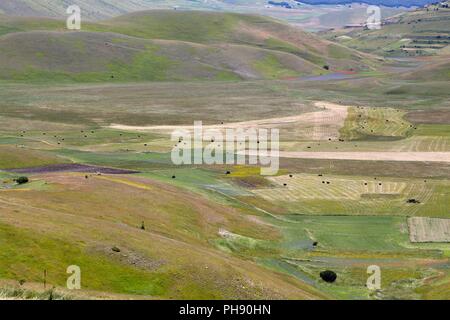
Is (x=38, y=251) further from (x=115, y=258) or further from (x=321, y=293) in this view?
(x=321, y=293)

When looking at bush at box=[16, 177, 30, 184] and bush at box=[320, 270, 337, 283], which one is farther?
bush at box=[16, 177, 30, 184]

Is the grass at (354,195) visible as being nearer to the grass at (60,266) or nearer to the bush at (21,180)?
the bush at (21,180)

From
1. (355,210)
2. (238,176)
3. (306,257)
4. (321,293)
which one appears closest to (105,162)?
(238,176)

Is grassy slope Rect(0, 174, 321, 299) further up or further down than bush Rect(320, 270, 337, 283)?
further up
